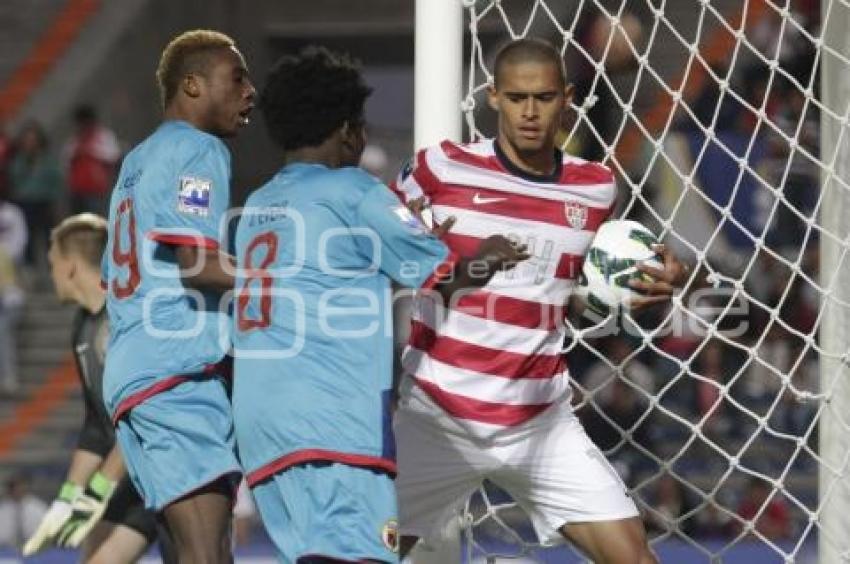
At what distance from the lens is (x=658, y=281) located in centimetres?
473

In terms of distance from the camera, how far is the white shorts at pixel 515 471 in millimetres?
4895

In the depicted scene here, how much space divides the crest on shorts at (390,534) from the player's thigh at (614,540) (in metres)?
0.72

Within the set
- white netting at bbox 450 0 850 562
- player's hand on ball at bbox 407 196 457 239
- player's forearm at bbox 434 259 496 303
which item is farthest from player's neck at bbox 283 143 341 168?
Result: white netting at bbox 450 0 850 562

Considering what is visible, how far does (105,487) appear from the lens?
626 cm

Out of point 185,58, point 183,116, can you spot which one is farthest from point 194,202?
point 185,58

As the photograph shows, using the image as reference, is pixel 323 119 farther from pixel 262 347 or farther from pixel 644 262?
pixel 644 262

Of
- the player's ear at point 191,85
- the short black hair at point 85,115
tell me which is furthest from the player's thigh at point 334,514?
the short black hair at point 85,115

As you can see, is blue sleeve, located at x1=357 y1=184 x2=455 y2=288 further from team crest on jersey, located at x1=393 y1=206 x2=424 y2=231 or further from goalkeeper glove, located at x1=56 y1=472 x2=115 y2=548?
goalkeeper glove, located at x1=56 y1=472 x2=115 y2=548

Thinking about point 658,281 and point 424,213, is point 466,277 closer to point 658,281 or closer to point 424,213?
point 424,213

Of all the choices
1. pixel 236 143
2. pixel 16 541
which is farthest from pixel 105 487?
pixel 236 143

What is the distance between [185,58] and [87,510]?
207 centimetres

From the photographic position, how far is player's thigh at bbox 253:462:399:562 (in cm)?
427

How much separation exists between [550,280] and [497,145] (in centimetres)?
38

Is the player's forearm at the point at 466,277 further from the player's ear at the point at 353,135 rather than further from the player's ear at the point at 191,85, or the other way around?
the player's ear at the point at 191,85
